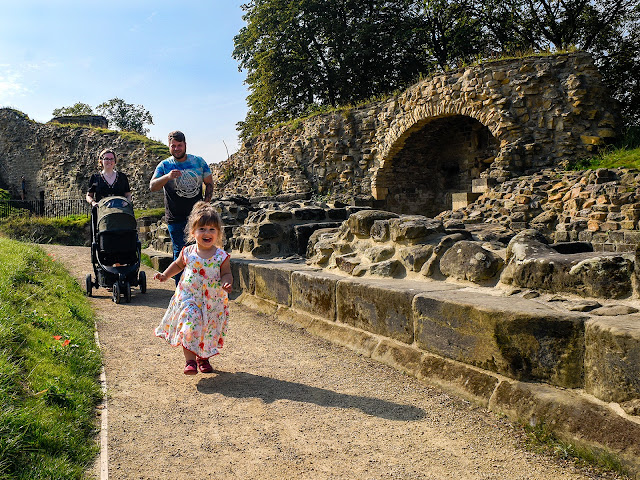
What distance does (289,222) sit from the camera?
7191 millimetres

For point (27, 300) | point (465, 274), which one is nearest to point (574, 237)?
point (465, 274)

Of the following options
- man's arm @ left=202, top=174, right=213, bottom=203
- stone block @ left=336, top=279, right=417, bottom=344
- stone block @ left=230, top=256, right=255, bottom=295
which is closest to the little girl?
stone block @ left=336, top=279, right=417, bottom=344

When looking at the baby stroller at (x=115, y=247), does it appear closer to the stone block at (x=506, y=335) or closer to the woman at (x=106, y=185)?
the woman at (x=106, y=185)

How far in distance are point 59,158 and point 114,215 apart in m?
26.2

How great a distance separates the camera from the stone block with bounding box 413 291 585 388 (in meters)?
2.49

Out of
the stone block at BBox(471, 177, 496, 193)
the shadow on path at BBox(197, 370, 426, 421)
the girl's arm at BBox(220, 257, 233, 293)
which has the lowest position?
the shadow on path at BBox(197, 370, 426, 421)

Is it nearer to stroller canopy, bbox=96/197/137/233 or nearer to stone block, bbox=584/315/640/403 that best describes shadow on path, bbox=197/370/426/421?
stone block, bbox=584/315/640/403

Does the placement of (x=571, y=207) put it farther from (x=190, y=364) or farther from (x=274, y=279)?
(x=190, y=364)

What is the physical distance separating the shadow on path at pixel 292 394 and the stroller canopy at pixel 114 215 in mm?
3459

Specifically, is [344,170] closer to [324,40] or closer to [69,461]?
[324,40]

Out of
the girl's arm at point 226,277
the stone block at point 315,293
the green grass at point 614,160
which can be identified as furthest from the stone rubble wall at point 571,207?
the girl's arm at point 226,277

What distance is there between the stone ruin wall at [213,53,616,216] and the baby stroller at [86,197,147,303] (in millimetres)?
9984

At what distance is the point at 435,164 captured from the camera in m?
19.3

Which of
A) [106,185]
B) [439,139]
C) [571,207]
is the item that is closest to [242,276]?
[106,185]
